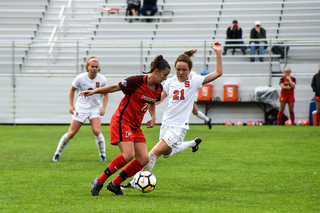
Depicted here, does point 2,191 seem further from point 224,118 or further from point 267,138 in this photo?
point 224,118

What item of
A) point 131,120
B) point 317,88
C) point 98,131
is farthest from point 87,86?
point 317,88

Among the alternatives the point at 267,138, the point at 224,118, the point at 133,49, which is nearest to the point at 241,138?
the point at 267,138

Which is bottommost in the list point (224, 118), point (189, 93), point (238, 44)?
point (224, 118)

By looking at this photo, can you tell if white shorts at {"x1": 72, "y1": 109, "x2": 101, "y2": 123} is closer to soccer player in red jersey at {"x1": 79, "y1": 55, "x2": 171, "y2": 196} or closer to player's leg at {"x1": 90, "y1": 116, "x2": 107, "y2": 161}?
player's leg at {"x1": 90, "y1": 116, "x2": 107, "y2": 161}

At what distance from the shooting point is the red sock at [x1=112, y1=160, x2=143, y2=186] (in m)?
5.52

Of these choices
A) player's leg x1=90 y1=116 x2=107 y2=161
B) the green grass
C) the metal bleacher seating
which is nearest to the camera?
the green grass

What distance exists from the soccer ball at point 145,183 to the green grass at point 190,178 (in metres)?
0.10

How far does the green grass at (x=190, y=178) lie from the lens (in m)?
4.98

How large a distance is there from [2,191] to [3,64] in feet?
46.8

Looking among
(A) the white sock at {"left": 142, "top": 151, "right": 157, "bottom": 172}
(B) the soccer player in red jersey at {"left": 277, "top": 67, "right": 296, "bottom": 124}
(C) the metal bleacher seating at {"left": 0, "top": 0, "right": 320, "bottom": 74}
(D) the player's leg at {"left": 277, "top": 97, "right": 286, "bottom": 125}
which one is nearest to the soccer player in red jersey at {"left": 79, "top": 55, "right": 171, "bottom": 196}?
(A) the white sock at {"left": 142, "top": 151, "right": 157, "bottom": 172}

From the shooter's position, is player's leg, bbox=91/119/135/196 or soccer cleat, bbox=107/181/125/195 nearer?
player's leg, bbox=91/119/135/196

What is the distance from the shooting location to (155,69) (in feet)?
17.9

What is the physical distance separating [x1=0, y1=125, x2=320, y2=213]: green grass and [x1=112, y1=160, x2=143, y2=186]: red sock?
205 mm

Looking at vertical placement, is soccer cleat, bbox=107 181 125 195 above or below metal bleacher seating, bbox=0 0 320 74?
below
